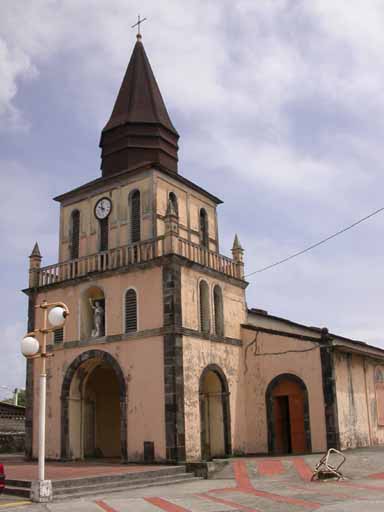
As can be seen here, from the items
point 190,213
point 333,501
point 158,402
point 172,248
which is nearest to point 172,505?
point 333,501

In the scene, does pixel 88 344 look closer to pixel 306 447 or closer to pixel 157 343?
pixel 157 343

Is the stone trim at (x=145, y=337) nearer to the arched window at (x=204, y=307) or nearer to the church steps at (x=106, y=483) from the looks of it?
the arched window at (x=204, y=307)

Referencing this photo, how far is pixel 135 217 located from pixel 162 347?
6.24 metres

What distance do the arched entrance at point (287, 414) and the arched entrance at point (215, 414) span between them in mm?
1840

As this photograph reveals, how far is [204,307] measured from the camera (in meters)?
23.2

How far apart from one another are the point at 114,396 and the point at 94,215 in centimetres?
795

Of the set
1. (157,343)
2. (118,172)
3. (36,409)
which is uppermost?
(118,172)

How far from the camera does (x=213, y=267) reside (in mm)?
24172

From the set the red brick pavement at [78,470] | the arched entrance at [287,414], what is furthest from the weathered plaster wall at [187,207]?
the red brick pavement at [78,470]

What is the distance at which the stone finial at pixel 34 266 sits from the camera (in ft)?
84.3

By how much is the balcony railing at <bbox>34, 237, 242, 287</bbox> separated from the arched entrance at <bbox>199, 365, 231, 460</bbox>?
4424 mm

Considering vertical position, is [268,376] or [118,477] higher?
[268,376]

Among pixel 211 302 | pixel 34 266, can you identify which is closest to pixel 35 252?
pixel 34 266

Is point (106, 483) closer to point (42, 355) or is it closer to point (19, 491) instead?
point (19, 491)
